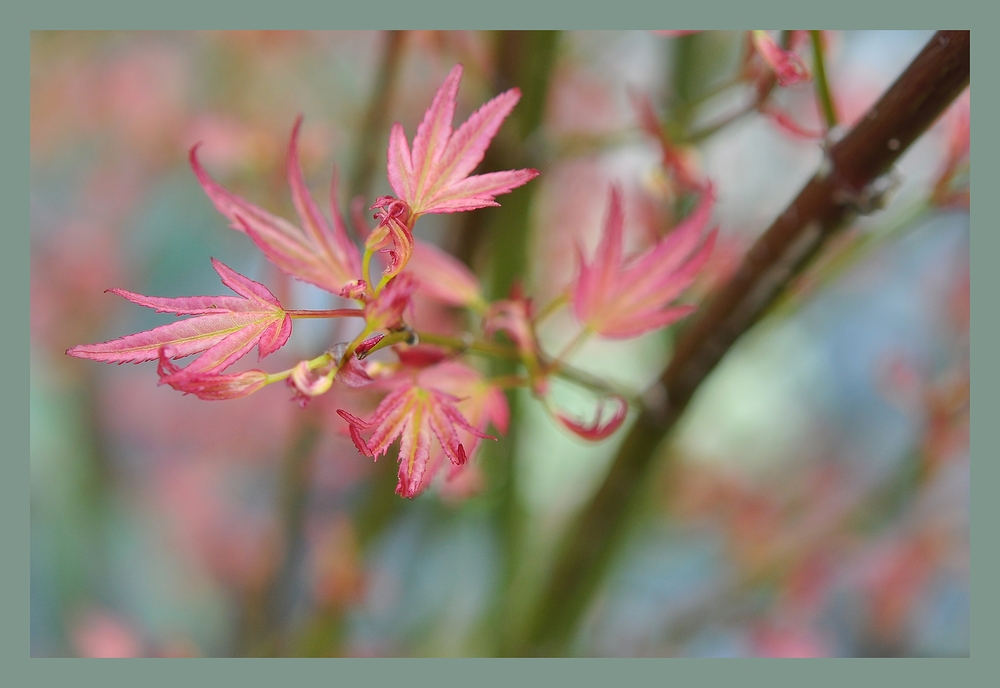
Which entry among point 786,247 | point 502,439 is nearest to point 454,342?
point 786,247

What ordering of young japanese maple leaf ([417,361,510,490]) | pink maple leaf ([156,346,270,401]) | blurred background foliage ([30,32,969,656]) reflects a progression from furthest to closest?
blurred background foliage ([30,32,969,656]) < young japanese maple leaf ([417,361,510,490]) < pink maple leaf ([156,346,270,401])

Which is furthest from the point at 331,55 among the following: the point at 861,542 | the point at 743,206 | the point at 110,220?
the point at 861,542

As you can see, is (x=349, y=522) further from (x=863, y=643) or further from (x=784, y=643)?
(x=863, y=643)

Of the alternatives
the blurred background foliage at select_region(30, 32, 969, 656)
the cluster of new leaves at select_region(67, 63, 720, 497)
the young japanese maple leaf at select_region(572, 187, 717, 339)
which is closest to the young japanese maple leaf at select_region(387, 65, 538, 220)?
the cluster of new leaves at select_region(67, 63, 720, 497)

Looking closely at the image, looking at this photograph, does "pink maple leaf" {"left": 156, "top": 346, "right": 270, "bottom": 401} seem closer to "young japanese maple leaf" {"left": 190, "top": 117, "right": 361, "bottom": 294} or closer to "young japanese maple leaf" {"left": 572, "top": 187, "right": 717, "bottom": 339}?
"young japanese maple leaf" {"left": 190, "top": 117, "right": 361, "bottom": 294}

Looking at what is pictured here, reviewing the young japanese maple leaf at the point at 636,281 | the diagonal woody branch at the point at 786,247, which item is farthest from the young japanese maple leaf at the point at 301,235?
the diagonal woody branch at the point at 786,247

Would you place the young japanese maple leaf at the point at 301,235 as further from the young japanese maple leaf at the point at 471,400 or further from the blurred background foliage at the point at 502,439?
the blurred background foliage at the point at 502,439
